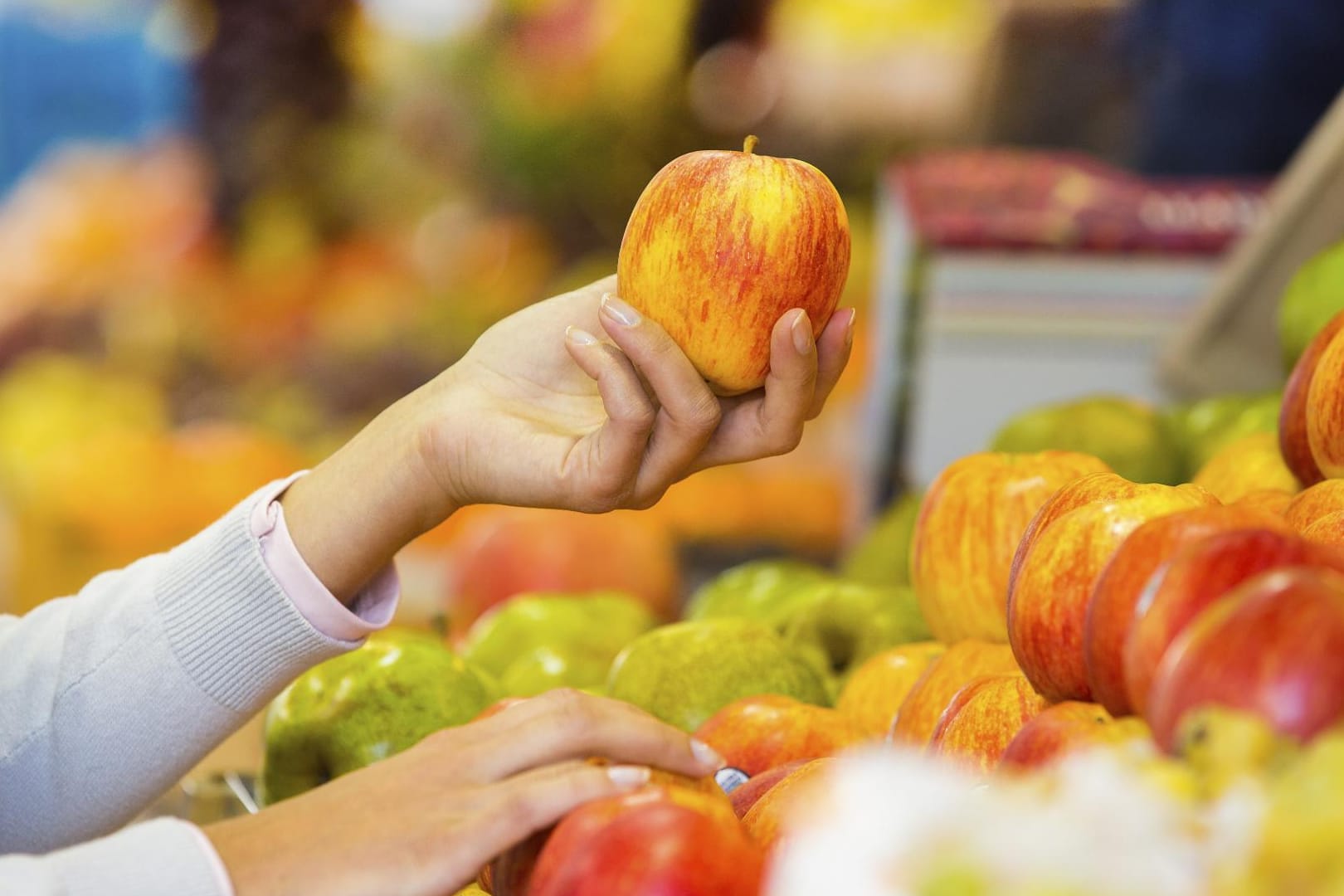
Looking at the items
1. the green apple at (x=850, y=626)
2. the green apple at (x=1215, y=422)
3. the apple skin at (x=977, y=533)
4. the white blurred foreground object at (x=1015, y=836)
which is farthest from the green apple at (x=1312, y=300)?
the white blurred foreground object at (x=1015, y=836)

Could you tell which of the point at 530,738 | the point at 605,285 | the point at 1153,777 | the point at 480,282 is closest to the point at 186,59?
the point at 480,282

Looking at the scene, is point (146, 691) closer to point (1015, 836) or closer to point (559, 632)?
point (559, 632)

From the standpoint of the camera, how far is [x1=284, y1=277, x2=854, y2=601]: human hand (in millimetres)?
953

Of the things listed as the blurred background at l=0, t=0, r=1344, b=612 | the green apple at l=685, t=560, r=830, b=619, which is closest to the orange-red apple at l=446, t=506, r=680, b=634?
the green apple at l=685, t=560, r=830, b=619

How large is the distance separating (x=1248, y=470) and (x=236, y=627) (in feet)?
2.61

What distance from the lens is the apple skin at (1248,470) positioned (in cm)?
117

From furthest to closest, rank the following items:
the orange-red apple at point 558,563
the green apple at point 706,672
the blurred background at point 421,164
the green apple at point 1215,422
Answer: the blurred background at point 421,164 < the orange-red apple at point 558,563 < the green apple at point 1215,422 < the green apple at point 706,672

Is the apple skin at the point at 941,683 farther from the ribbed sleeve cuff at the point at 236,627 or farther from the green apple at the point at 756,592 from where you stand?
the green apple at the point at 756,592

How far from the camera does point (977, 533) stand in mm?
1162

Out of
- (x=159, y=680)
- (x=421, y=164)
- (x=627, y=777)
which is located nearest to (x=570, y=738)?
(x=627, y=777)

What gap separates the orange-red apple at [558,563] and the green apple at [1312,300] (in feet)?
3.11

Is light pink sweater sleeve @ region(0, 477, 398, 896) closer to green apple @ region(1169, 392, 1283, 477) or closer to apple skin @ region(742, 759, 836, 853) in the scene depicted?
apple skin @ region(742, 759, 836, 853)

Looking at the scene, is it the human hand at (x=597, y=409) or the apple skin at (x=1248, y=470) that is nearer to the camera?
the human hand at (x=597, y=409)

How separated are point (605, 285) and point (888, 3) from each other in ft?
7.65
